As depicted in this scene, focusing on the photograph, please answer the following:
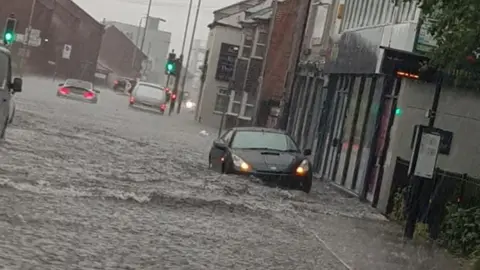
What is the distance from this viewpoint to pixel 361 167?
21.9m

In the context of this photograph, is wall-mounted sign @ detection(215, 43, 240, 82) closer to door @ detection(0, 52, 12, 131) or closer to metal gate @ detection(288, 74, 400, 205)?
metal gate @ detection(288, 74, 400, 205)

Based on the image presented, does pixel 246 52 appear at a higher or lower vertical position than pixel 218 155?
higher

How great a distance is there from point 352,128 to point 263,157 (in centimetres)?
483

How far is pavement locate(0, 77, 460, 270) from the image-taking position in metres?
9.94

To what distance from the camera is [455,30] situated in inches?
479

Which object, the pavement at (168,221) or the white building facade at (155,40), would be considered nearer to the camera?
the pavement at (168,221)

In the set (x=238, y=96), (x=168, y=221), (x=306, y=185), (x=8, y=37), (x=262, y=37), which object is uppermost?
(x=262, y=37)

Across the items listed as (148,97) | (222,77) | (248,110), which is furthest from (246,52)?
(148,97)

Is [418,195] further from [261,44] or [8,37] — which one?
[261,44]

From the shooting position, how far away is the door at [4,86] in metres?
19.1

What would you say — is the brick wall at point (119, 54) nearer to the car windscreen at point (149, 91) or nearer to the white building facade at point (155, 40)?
the white building facade at point (155, 40)

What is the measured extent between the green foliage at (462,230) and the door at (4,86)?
29.6 feet

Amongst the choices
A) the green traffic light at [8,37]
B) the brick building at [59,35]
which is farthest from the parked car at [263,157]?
the brick building at [59,35]

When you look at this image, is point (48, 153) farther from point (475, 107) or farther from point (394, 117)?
point (475, 107)
